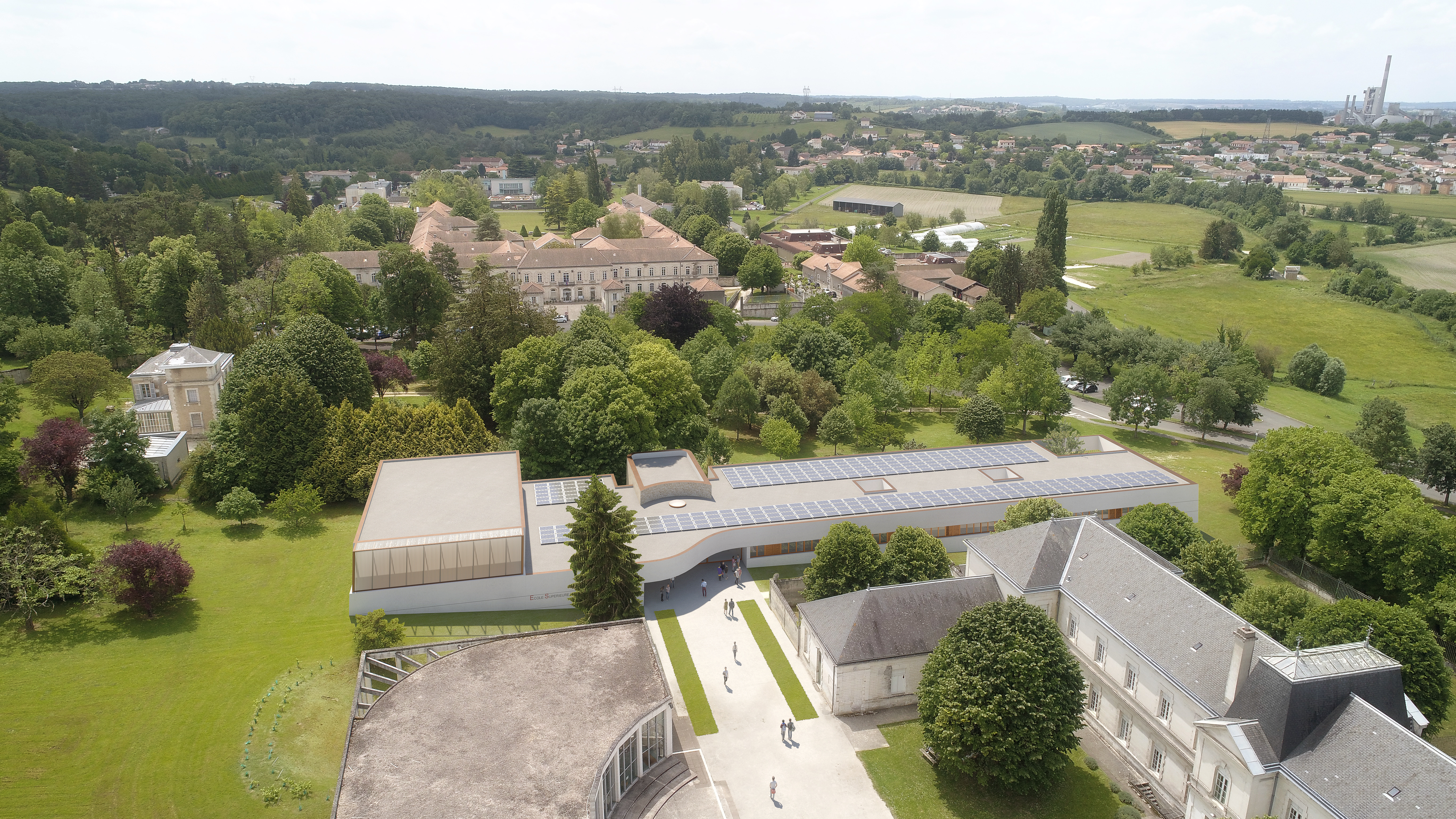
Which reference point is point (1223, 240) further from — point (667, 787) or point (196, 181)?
point (196, 181)

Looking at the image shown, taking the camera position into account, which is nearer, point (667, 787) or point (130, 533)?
point (667, 787)

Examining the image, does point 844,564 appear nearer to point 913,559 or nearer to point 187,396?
point 913,559

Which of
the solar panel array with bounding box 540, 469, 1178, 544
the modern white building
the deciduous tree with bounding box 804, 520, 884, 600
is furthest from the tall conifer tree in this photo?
the deciduous tree with bounding box 804, 520, 884, 600

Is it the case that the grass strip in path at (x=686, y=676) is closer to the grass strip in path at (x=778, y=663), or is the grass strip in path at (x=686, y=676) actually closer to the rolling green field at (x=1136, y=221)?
the grass strip in path at (x=778, y=663)

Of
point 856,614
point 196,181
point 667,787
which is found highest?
point 196,181

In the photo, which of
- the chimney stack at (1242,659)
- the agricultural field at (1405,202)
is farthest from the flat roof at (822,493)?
the agricultural field at (1405,202)

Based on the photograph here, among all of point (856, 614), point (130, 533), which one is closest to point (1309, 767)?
point (856, 614)

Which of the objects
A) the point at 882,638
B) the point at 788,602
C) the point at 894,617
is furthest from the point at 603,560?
the point at 894,617
